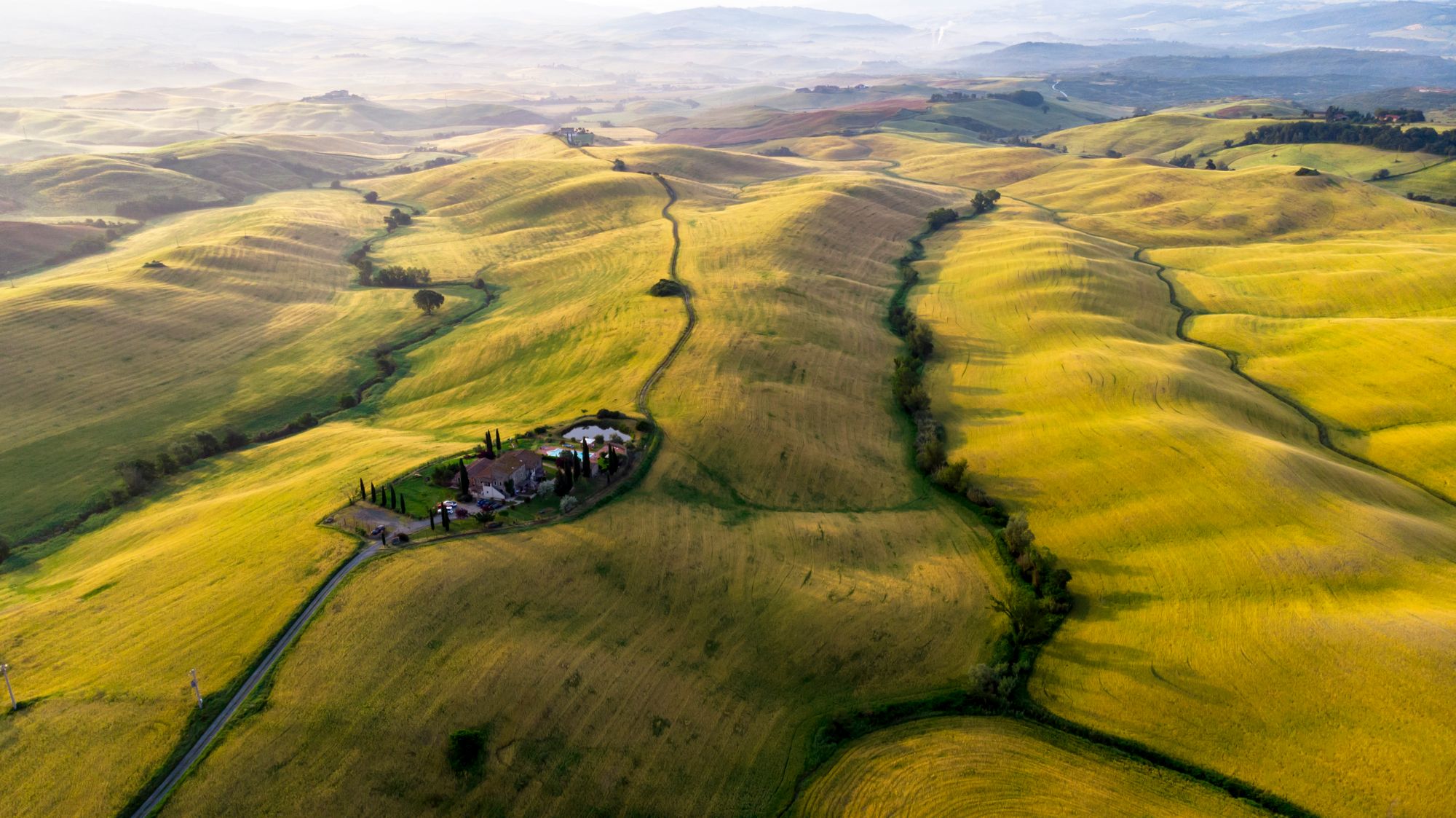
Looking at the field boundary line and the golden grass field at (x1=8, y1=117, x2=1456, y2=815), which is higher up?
the golden grass field at (x1=8, y1=117, x2=1456, y2=815)

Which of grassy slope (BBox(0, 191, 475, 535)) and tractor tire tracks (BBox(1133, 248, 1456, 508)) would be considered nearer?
tractor tire tracks (BBox(1133, 248, 1456, 508))

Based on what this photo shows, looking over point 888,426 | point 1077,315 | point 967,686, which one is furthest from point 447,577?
Result: point 1077,315

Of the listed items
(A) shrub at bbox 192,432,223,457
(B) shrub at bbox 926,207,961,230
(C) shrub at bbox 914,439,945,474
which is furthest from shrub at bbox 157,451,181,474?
(B) shrub at bbox 926,207,961,230

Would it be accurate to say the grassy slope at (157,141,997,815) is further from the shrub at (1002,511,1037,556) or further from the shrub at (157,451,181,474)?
the shrub at (157,451,181,474)

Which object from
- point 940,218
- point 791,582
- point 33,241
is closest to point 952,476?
point 791,582

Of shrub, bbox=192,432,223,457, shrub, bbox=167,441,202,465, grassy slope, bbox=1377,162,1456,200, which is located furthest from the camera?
grassy slope, bbox=1377,162,1456,200

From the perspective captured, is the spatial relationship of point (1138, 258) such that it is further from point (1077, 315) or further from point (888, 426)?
point (888, 426)

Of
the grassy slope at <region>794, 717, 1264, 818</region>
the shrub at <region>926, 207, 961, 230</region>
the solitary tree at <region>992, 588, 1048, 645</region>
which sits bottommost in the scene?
the grassy slope at <region>794, 717, 1264, 818</region>
